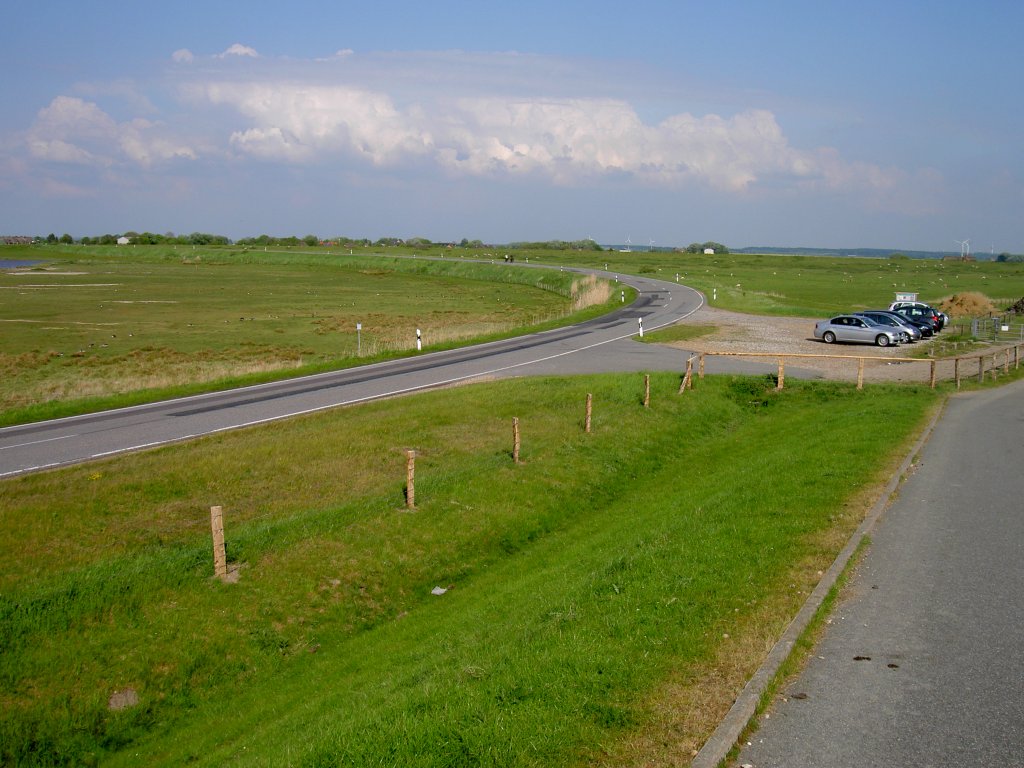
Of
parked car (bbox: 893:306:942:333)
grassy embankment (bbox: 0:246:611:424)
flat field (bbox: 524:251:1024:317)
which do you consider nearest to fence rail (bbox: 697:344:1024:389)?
parked car (bbox: 893:306:942:333)

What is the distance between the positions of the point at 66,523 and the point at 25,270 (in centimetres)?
11979

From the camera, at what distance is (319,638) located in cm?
1241

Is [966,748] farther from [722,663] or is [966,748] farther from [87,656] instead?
[87,656]

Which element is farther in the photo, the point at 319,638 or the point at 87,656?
the point at 319,638

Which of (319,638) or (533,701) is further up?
(533,701)

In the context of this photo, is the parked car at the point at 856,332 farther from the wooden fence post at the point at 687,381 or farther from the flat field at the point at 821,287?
the wooden fence post at the point at 687,381

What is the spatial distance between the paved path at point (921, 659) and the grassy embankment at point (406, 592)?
2.16 feet

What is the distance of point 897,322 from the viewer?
1804 inches

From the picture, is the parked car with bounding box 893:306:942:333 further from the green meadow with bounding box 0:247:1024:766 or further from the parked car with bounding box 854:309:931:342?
the green meadow with bounding box 0:247:1024:766

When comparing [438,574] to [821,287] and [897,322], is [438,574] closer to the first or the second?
[897,322]

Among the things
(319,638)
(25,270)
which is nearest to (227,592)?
(319,638)

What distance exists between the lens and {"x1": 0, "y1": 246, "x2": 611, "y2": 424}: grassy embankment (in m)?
34.8

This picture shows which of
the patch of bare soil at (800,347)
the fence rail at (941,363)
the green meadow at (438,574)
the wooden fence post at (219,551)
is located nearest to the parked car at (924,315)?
the patch of bare soil at (800,347)

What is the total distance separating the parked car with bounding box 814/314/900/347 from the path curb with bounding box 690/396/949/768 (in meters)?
34.9
